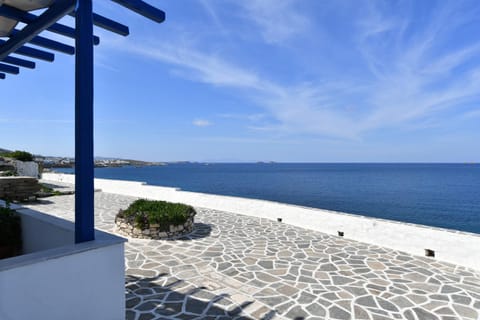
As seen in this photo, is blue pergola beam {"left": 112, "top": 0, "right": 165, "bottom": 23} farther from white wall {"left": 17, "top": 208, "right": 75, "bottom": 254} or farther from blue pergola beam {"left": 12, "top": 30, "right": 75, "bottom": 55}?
white wall {"left": 17, "top": 208, "right": 75, "bottom": 254}

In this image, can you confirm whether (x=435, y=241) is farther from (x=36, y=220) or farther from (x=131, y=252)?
(x=36, y=220)

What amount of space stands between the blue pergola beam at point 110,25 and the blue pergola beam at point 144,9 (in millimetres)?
757

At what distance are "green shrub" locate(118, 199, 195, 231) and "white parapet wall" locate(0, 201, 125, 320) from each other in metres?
4.63

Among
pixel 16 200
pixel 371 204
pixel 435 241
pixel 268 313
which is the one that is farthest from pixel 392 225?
pixel 371 204

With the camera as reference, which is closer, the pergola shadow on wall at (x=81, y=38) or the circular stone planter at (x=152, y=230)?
the pergola shadow on wall at (x=81, y=38)

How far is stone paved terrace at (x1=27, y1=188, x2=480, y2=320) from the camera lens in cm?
382

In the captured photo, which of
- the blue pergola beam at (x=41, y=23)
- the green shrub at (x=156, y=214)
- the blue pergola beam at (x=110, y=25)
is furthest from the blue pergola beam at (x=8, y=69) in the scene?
the green shrub at (x=156, y=214)

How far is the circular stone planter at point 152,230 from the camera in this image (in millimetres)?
7137

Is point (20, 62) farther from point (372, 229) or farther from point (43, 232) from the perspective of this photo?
point (372, 229)

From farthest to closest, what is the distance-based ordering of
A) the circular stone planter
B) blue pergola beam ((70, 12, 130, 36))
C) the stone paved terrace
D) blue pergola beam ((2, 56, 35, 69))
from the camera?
the circular stone planter, blue pergola beam ((2, 56, 35, 69)), the stone paved terrace, blue pergola beam ((70, 12, 130, 36))

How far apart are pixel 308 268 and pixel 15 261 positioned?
475cm

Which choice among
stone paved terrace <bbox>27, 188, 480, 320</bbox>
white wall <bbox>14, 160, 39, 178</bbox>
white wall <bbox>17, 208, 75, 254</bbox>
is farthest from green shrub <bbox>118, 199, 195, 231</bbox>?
white wall <bbox>14, 160, 39, 178</bbox>

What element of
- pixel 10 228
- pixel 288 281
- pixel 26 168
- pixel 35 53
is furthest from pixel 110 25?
pixel 26 168

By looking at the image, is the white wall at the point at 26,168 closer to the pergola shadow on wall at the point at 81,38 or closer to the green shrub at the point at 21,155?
the green shrub at the point at 21,155
